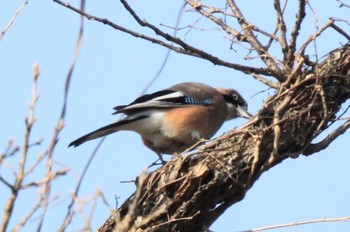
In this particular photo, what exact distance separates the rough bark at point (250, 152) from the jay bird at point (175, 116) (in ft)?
4.16

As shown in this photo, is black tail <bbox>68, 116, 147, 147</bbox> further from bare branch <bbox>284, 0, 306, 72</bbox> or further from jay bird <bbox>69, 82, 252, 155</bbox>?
bare branch <bbox>284, 0, 306, 72</bbox>

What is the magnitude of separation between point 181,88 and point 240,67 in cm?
225

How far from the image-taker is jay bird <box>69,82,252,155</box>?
5.68 meters

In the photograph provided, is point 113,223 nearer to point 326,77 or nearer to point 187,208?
point 187,208

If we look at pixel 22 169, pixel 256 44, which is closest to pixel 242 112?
pixel 256 44

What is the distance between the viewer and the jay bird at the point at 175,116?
5680 mm

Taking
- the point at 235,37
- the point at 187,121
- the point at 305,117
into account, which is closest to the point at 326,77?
the point at 305,117

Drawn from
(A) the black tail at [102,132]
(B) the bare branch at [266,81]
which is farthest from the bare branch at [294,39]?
(A) the black tail at [102,132]

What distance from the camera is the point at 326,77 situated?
420 centimetres

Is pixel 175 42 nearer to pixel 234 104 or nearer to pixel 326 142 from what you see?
pixel 326 142

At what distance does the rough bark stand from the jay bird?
1268 millimetres

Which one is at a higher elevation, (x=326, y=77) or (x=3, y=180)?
(x=326, y=77)

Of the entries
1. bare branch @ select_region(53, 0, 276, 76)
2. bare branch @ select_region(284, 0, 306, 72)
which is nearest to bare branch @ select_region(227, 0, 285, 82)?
bare branch @ select_region(284, 0, 306, 72)

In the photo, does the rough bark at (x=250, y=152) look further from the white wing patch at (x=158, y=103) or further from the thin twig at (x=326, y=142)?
the white wing patch at (x=158, y=103)
